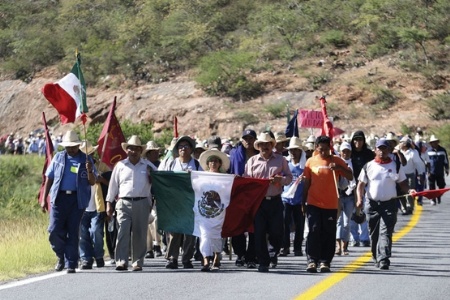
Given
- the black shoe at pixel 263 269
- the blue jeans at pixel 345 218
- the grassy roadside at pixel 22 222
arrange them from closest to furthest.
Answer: the black shoe at pixel 263 269
the grassy roadside at pixel 22 222
the blue jeans at pixel 345 218

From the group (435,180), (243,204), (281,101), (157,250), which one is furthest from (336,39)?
(243,204)

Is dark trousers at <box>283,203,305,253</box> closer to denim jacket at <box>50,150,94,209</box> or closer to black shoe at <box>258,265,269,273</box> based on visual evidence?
black shoe at <box>258,265,269,273</box>

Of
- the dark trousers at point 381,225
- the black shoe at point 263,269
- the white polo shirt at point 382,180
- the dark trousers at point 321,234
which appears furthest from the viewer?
the white polo shirt at point 382,180

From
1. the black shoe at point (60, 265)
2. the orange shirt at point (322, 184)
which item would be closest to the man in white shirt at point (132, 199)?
the black shoe at point (60, 265)

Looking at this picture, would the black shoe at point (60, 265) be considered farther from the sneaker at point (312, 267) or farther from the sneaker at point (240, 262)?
the sneaker at point (312, 267)

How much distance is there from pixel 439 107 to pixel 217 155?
38.5 m

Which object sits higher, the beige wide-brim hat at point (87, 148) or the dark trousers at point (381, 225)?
the beige wide-brim hat at point (87, 148)

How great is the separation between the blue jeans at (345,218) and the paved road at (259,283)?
0.60 meters

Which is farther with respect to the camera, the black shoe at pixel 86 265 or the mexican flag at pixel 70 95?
the mexican flag at pixel 70 95

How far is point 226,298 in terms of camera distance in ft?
41.0

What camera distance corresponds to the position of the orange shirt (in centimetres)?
1550

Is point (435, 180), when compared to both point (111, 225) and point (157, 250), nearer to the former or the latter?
point (157, 250)

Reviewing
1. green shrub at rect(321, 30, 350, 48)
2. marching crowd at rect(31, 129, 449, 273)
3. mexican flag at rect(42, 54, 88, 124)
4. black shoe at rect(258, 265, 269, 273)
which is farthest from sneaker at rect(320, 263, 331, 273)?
green shrub at rect(321, 30, 350, 48)

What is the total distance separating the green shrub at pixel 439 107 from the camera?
174ft
